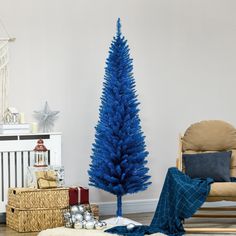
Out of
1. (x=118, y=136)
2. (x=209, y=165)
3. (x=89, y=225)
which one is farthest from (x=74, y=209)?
(x=209, y=165)

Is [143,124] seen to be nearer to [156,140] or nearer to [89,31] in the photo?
[156,140]

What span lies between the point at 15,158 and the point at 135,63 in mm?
1492

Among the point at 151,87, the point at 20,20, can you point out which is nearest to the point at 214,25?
the point at 151,87

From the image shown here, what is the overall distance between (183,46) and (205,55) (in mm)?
249

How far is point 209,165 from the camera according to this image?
18.5 feet

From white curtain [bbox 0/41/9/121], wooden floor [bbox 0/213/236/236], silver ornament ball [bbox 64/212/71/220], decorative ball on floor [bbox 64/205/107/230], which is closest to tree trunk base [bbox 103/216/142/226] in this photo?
wooden floor [bbox 0/213/236/236]

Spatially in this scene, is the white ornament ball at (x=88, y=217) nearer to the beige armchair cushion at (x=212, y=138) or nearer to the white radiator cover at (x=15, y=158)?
the white radiator cover at (x=15, y=158)

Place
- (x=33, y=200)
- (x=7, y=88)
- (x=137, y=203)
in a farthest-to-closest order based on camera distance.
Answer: (x=137, y=203) → (x=7, y=88) → (x=33, y=200)

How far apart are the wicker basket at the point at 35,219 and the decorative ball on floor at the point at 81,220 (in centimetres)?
14

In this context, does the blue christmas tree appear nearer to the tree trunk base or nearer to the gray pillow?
the tree trunk base

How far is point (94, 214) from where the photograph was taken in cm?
577

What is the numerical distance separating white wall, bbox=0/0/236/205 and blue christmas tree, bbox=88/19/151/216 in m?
0.48

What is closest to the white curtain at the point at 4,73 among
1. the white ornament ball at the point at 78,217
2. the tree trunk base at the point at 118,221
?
the white ornament ball at the point at 78,217

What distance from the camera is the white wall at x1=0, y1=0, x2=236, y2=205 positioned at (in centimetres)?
611
